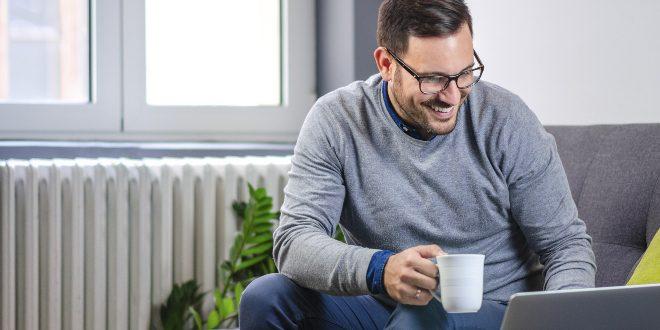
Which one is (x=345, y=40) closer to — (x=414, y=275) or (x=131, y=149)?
(x=131, y=149)

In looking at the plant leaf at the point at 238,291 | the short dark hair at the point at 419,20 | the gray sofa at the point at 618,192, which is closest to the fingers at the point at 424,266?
the short dark hair at the point at 419,20

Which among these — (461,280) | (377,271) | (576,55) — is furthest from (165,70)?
(461,280)

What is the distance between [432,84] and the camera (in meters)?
1.63

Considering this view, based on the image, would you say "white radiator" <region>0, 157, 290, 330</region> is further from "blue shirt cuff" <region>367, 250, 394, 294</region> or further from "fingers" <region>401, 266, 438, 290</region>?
"fingers" <region>401, 266, 438, 290</region>

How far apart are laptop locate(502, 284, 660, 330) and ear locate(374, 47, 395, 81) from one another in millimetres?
771

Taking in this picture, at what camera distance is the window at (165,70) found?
3.08 m

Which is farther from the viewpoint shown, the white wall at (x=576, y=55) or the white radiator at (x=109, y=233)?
the white radiator at (x=109, y=233)

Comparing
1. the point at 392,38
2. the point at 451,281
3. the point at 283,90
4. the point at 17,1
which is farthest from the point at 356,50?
the point at 451,281

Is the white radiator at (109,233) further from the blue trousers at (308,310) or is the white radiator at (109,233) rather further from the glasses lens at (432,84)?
the glasses lens at (432,84)

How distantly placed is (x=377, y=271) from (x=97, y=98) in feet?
6.29

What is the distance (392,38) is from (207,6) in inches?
67.5

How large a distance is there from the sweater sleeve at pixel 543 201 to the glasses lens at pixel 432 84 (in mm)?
166

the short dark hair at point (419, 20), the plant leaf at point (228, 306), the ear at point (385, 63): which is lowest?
the plant leaf at point (228, 306)

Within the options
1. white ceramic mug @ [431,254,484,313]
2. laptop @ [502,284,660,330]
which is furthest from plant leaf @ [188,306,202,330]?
laptop @ [502,284,660,330]
